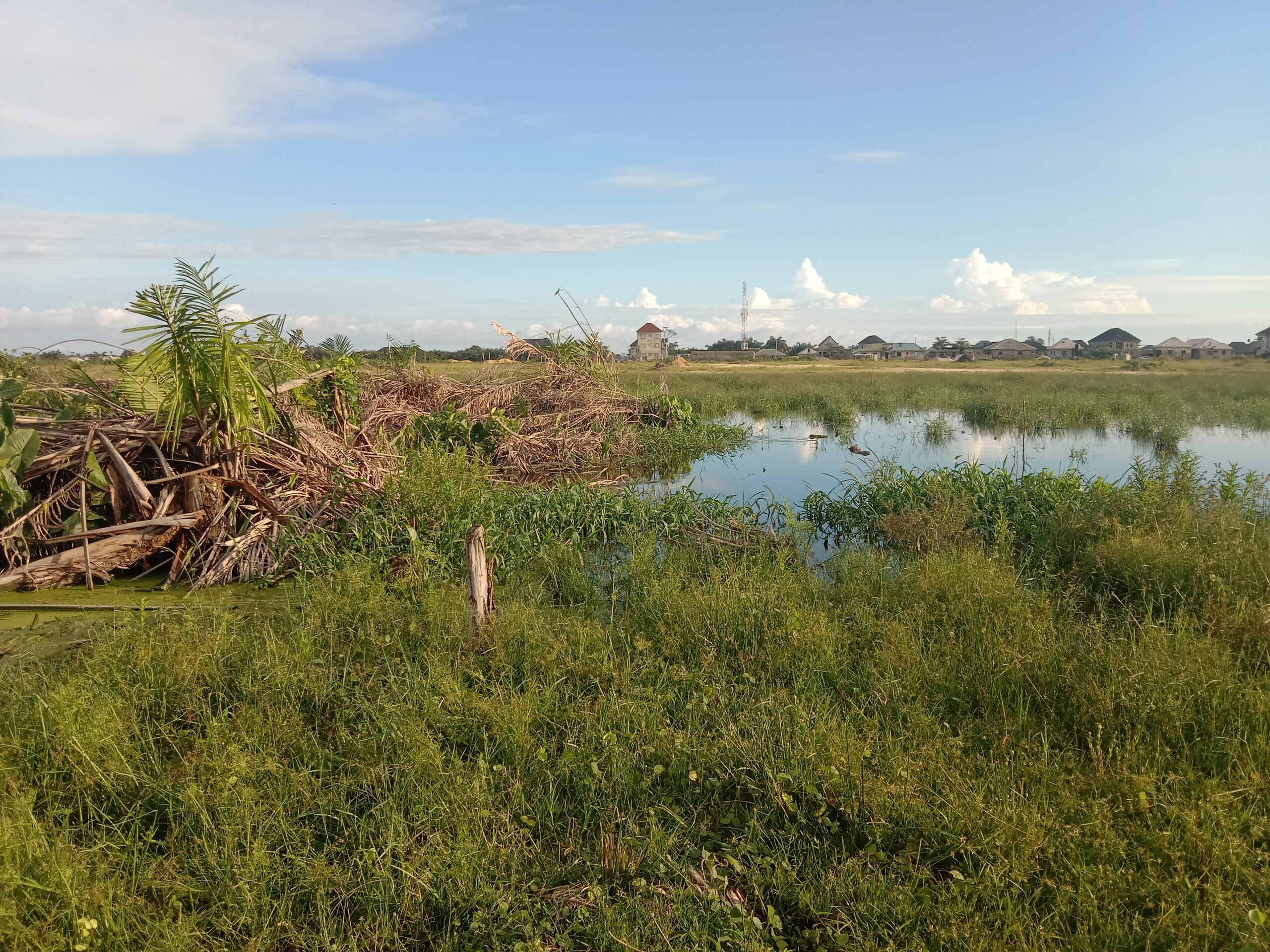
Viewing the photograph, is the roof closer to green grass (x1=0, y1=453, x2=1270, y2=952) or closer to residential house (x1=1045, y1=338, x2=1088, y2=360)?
residential house (x1=1045, y1=338, x2=1088, y2=360)

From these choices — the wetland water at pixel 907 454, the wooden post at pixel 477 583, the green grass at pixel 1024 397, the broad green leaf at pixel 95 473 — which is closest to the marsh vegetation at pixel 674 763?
the wooden post at pixel 477 583

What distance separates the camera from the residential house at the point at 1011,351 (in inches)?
3095

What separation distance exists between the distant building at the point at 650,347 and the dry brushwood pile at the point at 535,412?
296cm

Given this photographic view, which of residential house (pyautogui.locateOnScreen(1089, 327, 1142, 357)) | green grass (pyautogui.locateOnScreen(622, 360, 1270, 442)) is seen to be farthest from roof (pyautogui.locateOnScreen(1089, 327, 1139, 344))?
green grass (pyautogui.locateOnScreen(622, 360, 1270, 442))

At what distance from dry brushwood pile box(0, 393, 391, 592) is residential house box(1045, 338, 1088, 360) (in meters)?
81.5

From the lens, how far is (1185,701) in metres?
3.53

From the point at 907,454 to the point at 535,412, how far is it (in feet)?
20.7

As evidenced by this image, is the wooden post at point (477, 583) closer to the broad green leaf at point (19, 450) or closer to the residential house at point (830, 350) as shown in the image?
the broad green leaf at point (19, 450)

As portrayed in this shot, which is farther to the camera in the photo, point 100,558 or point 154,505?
point 154,505

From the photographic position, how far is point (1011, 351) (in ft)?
266

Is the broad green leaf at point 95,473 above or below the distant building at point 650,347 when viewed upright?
below

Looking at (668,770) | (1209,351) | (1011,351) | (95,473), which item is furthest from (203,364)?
(1011,351)

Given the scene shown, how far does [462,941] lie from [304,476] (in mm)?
5445

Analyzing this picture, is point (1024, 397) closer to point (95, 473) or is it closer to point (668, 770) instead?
point (668, 770)
